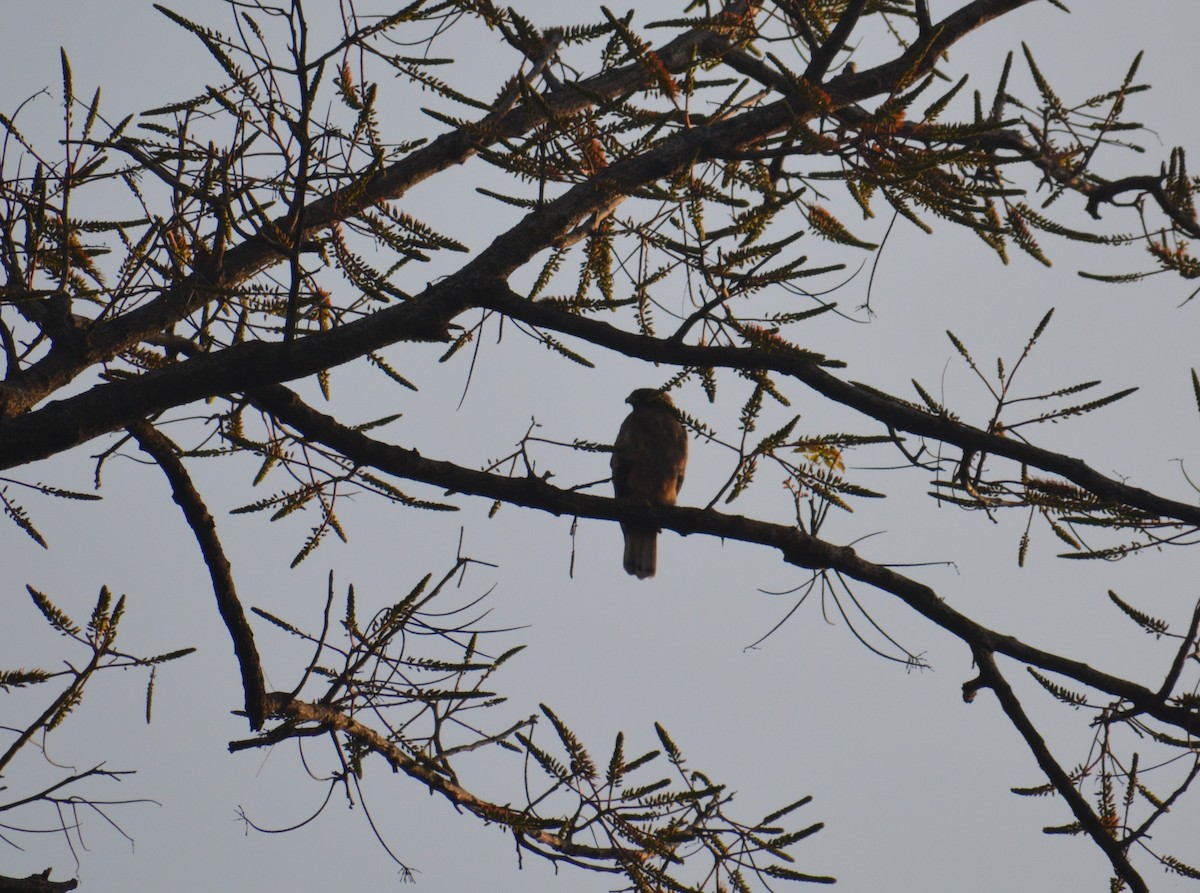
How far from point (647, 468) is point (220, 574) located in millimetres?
3181

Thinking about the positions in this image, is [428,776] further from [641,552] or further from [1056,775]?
[641,552]

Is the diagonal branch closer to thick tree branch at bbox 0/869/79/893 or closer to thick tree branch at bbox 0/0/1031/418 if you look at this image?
thick tree branch at bbox 0/0/1031/418

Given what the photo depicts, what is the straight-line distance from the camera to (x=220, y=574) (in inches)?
114

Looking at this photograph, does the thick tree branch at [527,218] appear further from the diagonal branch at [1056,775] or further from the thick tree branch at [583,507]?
the diagonal branch at [1056,775]

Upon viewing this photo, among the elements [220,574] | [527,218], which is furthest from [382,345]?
[220,574]

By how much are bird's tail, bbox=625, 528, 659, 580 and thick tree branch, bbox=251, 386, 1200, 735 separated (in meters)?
2.93

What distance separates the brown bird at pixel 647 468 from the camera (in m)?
5.75

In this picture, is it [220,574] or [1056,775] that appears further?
[220,574]

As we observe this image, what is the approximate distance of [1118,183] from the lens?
3.01 m

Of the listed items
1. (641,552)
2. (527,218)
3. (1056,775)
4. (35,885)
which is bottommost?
(35,885)

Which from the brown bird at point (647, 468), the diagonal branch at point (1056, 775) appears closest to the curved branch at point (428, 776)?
the diagonal branch at point (1056, 775)

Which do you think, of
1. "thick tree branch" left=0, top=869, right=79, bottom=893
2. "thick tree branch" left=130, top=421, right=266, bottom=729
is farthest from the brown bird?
"thick tree branch" left=0, top=869, right=79, bottom=893

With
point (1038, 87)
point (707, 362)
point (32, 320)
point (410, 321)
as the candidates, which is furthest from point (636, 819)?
point (1038, 87)

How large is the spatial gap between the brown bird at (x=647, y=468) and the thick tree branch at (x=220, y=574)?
9.88ft
